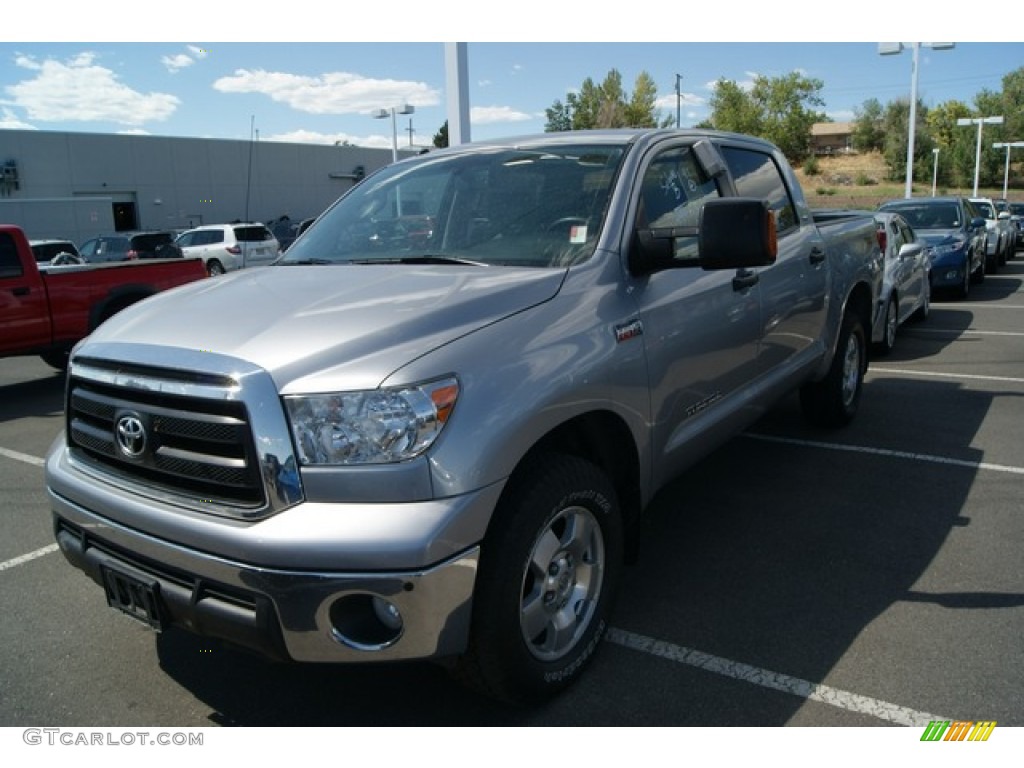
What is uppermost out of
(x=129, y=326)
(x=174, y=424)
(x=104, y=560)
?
(x=129, y=326)

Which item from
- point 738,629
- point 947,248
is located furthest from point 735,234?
point 947,248

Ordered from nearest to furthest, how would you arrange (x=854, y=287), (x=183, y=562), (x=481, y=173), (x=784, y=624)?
(x=183, y=562), (x=784, y=624), (x=481, y=173), (x=854, y=287)

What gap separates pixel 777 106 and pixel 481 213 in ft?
268

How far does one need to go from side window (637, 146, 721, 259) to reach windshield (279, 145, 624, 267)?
190 millimetres

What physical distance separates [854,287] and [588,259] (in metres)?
3.62

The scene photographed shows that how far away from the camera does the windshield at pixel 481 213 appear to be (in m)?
3.38

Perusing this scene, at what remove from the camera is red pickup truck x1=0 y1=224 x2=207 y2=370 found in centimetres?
897

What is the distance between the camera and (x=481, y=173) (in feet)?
12.7

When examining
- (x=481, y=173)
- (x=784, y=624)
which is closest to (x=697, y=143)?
(x=481, y=173)

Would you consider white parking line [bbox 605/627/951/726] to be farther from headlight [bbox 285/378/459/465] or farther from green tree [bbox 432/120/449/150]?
green tree [bbox 432/120/449/150]

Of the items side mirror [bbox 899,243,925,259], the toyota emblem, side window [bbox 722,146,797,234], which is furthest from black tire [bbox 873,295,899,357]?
the toyota emblem

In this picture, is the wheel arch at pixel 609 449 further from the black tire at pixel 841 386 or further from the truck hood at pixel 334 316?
the black tire at pixel 841 386

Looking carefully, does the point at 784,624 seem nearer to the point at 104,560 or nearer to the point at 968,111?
the point at 104,560

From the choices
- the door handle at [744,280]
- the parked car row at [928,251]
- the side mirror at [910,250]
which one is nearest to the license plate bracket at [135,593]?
the door handle at [744,280]
